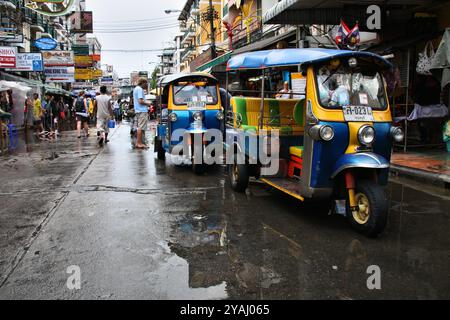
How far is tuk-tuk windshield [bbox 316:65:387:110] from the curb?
3.02 meters

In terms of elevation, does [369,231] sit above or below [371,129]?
below

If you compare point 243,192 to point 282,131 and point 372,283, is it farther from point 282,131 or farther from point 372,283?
point 372,283

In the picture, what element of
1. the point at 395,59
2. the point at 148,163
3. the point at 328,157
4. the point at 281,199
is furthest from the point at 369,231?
the point at 395,59

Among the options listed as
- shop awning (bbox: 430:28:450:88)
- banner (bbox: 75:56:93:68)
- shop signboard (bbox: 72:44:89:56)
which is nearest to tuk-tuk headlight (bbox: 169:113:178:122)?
shop awning (bbox: 430:28:450:88)

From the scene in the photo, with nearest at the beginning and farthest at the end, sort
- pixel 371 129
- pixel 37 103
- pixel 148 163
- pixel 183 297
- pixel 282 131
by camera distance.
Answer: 1. pixel 183 297
2. pixel 371 129
3. pixel 282 131
4. pixel 148 163
5. pixel 37 103

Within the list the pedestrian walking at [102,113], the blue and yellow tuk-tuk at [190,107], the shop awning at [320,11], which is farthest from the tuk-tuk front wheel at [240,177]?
the pedestrian walking at [102,113]

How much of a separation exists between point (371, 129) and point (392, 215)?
1451 mm

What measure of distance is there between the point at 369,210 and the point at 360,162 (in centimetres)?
54

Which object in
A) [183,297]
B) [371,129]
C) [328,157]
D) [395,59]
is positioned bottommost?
[183,297]

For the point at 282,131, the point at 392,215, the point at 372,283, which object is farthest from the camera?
the point at 282,131

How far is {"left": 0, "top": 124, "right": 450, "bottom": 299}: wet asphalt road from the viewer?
364 centimetres

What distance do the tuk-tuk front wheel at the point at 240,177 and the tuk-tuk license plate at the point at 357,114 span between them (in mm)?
2259

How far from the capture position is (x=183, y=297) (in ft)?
11.3

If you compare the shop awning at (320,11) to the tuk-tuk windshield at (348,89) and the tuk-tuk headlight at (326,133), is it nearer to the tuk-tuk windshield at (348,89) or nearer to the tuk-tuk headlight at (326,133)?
the tuk-tuk windshield at (348,89)
